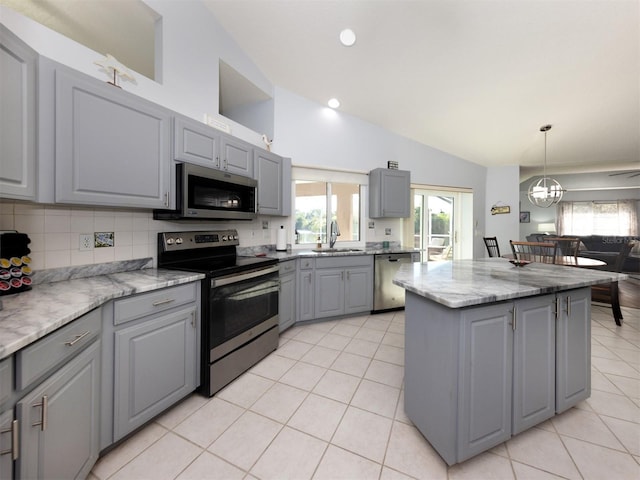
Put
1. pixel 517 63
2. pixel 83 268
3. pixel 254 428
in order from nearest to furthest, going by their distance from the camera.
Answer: pixel 254 428 → pixel 83 268 → pixel 517 63

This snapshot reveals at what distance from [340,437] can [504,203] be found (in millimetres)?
5473

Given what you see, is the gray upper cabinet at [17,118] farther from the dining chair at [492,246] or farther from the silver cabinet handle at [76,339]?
the dining chair at [492,246]

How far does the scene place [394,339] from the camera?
9.23 feet

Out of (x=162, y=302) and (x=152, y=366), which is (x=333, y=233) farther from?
(x=152, y=366)

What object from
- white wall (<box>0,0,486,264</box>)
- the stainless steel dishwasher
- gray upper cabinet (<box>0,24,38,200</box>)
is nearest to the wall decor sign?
white wall (<box>0,0,486,264</box>)

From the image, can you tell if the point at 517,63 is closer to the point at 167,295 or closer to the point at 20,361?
the point at 167,295

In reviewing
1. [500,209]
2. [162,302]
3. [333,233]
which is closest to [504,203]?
[500,209]

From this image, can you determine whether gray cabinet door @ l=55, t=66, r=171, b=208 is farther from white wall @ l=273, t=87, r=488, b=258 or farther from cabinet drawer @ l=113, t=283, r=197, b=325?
white wall @ l=273, t=87, r=488, b=258

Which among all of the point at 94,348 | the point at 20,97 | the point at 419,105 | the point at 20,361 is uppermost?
the point at 419,105

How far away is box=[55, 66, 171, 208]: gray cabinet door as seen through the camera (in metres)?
1.38

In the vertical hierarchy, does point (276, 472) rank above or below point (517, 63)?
below

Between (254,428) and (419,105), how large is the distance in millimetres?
3920

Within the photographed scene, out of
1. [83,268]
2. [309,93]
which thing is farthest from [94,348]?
[309,93]

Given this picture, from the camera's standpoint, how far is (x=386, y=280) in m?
3.55
